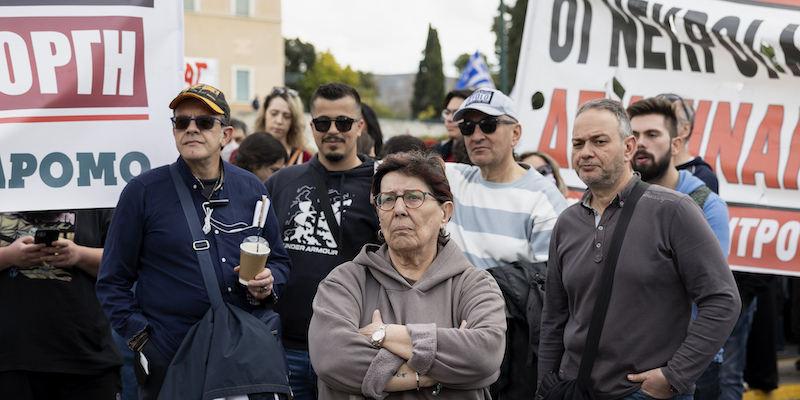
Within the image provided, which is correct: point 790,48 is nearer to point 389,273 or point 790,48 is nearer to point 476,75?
point 389,273

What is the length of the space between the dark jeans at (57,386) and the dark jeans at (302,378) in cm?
101

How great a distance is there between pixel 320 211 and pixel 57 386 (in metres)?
1.66

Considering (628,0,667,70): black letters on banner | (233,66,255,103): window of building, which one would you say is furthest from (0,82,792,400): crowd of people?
(233,66,255,103): window of building

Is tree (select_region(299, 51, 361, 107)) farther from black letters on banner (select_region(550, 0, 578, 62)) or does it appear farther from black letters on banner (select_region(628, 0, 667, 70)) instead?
black letters on banner (select_region(628, 0, 667, 70))

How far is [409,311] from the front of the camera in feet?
9.79

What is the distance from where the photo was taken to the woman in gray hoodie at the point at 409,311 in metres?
2.79

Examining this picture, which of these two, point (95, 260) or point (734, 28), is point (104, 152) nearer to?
point (95, 260)

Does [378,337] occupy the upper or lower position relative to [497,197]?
lower

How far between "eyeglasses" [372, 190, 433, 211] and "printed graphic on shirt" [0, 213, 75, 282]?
6.25 feet

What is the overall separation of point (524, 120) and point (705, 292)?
2.76 m

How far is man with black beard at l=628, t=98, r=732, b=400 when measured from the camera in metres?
4.18

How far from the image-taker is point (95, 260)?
3908 mm

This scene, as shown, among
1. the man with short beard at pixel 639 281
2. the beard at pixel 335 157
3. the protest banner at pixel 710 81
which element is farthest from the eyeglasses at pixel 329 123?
the protest banner at pixel 710 81

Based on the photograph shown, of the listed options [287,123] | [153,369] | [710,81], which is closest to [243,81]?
[287,123]
